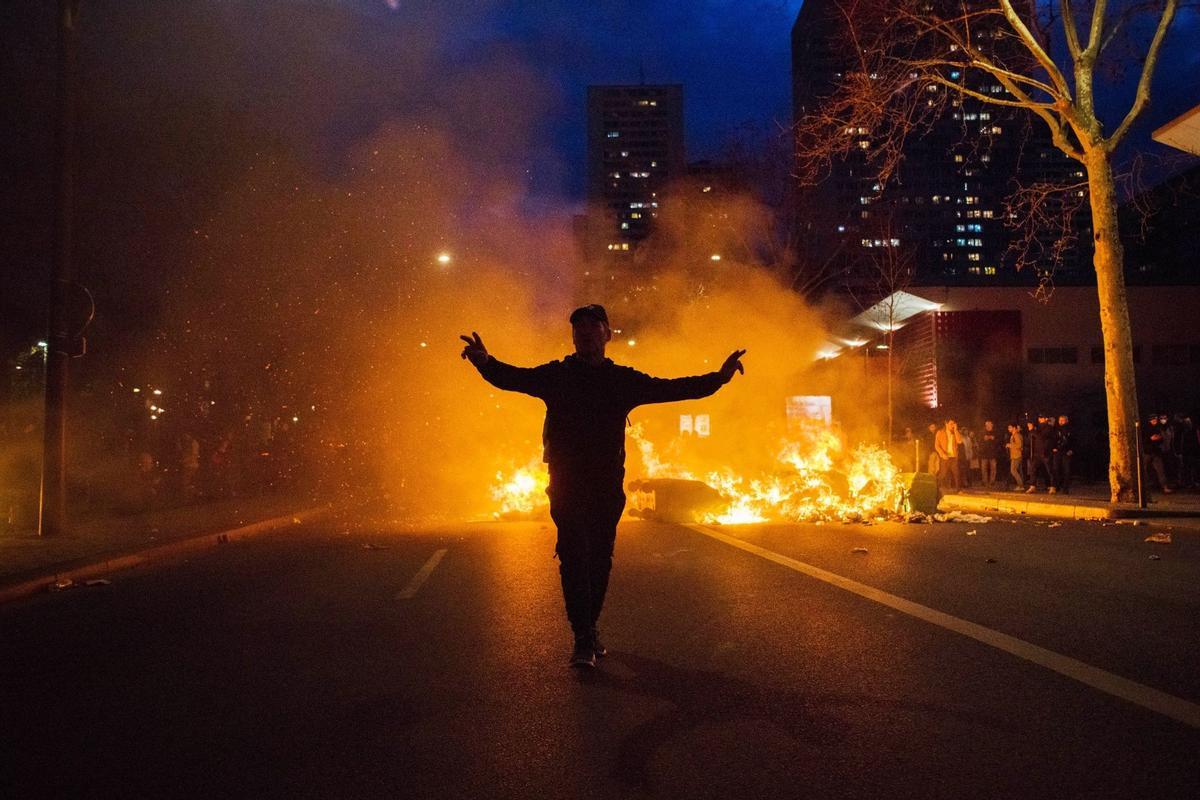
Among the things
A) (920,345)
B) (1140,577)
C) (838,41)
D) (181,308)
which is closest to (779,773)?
(1140,577)

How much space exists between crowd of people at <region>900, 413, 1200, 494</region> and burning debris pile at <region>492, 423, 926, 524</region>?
3.63m

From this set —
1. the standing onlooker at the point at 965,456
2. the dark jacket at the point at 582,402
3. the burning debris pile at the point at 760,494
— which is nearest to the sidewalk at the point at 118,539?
the burning debris pile at the point at 760,494

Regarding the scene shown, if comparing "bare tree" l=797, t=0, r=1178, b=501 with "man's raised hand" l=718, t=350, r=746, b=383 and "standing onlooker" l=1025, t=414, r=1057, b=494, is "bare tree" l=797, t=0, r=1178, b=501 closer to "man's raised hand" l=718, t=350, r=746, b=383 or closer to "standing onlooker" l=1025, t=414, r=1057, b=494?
"standing onlooker" l=1025, t=414, r=1057, b=494

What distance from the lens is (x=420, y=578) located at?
26.7ft

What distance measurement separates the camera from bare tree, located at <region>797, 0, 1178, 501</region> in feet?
52.4

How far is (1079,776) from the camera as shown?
312cm

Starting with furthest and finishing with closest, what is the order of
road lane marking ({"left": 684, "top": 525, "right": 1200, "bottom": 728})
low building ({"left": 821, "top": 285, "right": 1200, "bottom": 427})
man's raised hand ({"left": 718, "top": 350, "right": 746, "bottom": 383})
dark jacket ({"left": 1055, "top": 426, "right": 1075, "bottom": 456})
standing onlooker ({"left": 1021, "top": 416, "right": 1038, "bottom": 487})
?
1. low building ({"left": 821, "top": 285, "right": 1200, "bottom": 427})
2. standing onlooker ({"left": 1021, "top": 416, "right": 1038, "bottom": 487})
3. dark jacket ({"left": 1055, "top": 426, "right": 1075, "bottom": 456})
4. man's raised hand ({"left": 718, "top": 350, "right": 746, "bottom": 383})
5. road lane marking ({"left": 684, "top": 525, "right": 1200, "bottom": 728})

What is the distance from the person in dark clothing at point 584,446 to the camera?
473 centimetres

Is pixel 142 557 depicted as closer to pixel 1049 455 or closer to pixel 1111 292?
pixel 1111 292

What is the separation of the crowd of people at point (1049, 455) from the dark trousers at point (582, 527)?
14510 mm

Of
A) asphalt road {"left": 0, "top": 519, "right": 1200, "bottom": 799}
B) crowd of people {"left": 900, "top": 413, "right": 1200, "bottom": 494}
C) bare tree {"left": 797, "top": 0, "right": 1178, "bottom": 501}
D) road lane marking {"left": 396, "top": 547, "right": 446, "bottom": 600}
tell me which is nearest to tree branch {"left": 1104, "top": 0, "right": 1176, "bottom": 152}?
bare tree {"left": 797, "top": 0, "right": 1178, "bottom": 501}

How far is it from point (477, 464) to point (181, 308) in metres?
11.1

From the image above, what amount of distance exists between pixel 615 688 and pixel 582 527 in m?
0.81

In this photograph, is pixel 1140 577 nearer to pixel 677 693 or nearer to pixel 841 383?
pixel 677 693
